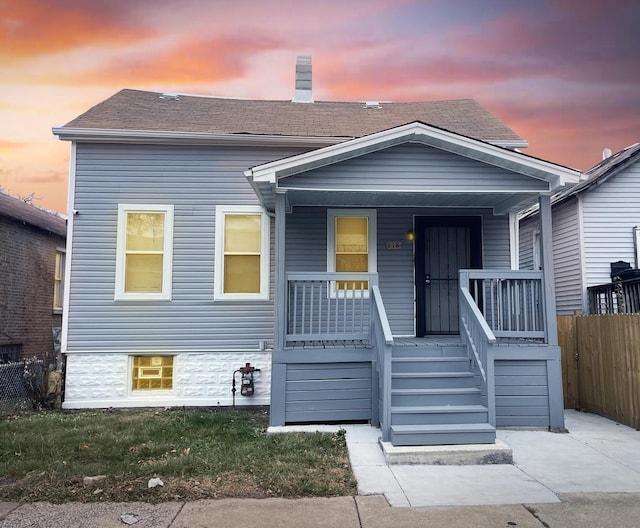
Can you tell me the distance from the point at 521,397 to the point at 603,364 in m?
1.78

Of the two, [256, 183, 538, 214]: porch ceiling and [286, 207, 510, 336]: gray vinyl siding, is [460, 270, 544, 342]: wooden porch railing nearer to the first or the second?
[256, 183, 538, 214]: porch ceiling

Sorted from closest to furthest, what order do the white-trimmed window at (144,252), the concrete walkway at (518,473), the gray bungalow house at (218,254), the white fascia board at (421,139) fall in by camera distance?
the concrete walkway at (518,473)
the white fascia board at (421,139)
the gray bungalow house at (218,254)
the white-trimmed window at (144,252)

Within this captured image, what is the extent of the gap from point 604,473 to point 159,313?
651 cm

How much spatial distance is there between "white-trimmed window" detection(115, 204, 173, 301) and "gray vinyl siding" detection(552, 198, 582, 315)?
906cm

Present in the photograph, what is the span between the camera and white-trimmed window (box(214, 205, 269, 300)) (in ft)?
27.7

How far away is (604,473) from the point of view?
4812mm

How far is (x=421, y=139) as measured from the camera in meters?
6.73

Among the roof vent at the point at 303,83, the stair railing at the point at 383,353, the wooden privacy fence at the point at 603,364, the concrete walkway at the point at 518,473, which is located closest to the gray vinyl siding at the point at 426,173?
the stair railing at the point at 383,353

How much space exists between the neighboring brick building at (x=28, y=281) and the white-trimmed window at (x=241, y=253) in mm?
6051

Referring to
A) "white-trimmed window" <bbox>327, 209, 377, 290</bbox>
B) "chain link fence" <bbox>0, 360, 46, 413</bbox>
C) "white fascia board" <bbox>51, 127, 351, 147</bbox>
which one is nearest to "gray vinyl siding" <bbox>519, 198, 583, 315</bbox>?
"white-trimmed window" <bbox>327, 209, 377, 290</bbox>

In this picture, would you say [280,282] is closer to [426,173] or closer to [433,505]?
[426,173]

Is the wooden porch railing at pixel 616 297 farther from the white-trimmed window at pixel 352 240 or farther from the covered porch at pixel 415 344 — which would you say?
the white-trimmed window at pixel 352 240

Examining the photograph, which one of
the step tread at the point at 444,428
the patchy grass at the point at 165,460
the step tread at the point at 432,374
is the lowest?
the patchy grass at the point at 165,460

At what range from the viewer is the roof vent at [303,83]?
1171 centimetres
